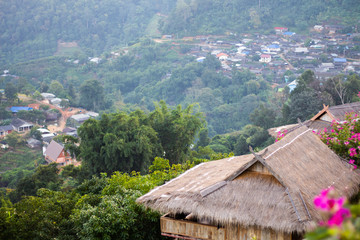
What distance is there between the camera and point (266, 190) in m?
5.52

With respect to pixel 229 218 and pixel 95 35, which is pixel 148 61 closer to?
pixel 95 35

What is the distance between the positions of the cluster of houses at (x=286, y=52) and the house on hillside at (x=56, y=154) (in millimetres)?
25041

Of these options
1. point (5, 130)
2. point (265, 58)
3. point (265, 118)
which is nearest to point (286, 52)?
point (265, 58)

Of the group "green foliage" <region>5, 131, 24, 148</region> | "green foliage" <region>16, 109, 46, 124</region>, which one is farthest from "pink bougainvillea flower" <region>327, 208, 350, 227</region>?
"green foliage" <region>16, 109, 46, 124</region>

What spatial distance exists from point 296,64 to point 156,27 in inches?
1191

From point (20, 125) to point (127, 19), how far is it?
43157 mm

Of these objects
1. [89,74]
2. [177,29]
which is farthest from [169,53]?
[89,74]

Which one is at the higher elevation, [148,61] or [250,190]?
[250,190]

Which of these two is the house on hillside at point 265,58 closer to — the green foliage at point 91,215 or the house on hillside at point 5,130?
the house on hillside at point 5,130

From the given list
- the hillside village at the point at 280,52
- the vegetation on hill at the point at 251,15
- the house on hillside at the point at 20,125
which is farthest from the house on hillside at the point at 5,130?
the vegetation on hill at the point at 251,15

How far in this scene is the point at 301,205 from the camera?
5148 millimetres

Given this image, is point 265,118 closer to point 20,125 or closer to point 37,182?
point 37,182

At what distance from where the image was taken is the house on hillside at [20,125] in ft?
107

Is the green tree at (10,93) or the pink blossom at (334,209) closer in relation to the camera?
the pink blossom at (334,209)
